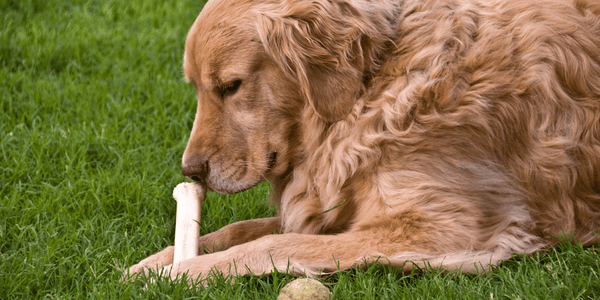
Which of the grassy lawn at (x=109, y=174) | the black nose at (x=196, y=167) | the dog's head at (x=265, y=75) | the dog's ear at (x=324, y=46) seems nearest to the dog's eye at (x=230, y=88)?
the dog's head at (x=265, y=75)

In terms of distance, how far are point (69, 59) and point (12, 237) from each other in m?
2.79

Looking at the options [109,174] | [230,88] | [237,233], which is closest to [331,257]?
[237,233]

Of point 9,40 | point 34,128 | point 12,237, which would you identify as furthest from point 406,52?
point 9,40

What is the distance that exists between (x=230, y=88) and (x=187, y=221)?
2.33ft

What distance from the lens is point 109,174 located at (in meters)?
3.91

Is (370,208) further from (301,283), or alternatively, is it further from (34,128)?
(34,128)

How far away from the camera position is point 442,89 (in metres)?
2.77

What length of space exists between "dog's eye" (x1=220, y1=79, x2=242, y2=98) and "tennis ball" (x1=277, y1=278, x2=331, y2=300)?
105 cm

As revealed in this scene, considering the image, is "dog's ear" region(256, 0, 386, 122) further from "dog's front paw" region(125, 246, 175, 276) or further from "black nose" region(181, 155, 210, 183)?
"dog's front paw" region(125, 246, 175, 276)

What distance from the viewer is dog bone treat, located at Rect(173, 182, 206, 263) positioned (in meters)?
2.89

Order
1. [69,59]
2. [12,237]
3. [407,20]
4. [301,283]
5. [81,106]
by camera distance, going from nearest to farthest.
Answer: [301,283]
[407,20]
[12,237]
[81,106]
[69,59]

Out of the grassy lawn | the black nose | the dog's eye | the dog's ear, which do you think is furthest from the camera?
the black nose

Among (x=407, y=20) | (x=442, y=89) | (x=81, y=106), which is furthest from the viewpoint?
(x=81, y=106)

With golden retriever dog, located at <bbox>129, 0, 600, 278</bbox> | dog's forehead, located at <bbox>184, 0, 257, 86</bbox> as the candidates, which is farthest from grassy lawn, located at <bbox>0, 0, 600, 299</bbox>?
dog's forehead, located at <bbox>184, 0, 257, 86</bbox>
